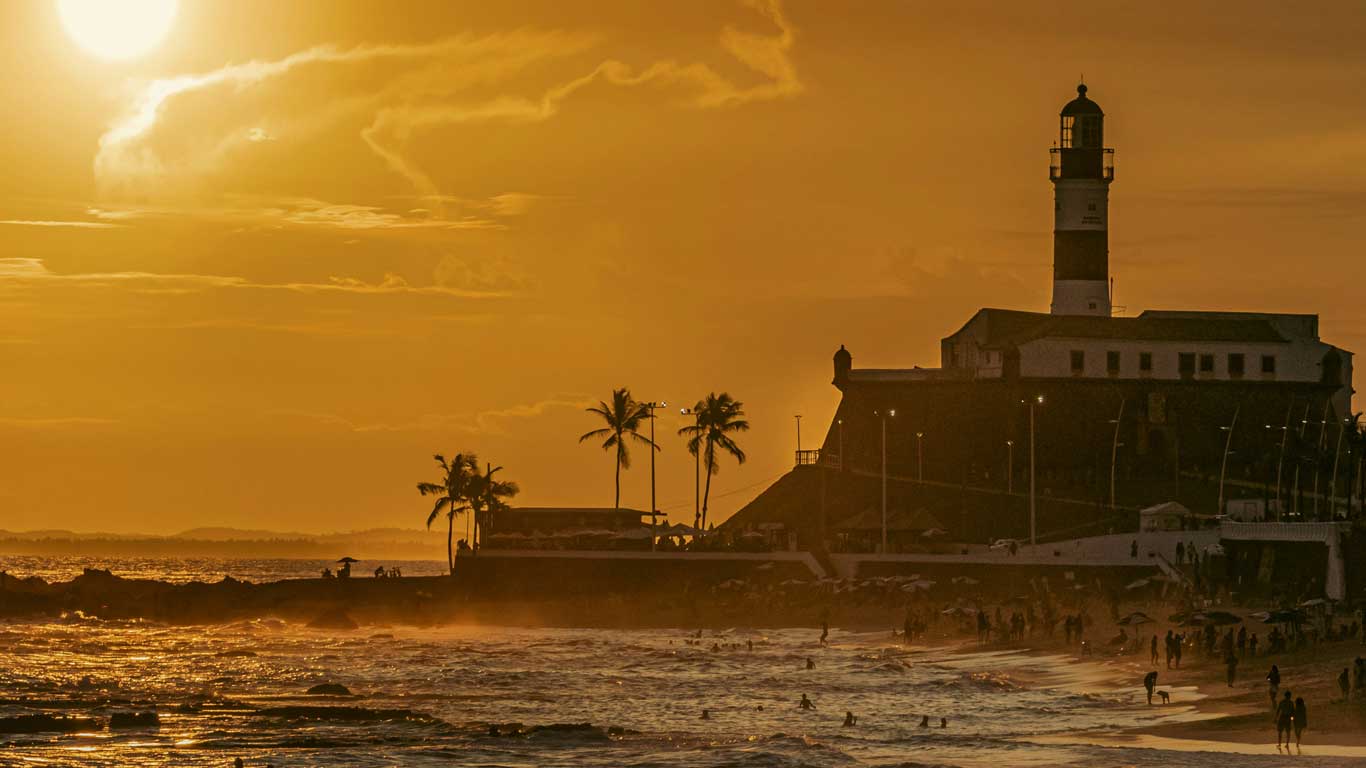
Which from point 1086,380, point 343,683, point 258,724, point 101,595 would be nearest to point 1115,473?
point 1086,380

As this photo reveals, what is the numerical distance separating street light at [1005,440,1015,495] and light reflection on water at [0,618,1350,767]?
30904mm

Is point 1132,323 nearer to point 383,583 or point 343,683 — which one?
point 383,583

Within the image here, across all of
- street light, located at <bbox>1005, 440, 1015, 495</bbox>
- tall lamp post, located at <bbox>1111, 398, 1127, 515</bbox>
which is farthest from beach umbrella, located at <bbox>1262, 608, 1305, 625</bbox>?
street light, located at <bbox>1005, 440, 1015, 495</bbox>

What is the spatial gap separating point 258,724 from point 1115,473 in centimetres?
8342

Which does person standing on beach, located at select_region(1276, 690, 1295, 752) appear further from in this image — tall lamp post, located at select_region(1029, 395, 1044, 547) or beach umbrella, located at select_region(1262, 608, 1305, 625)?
tall lamp post, located at select_region(1029, 395, 1044, 547)

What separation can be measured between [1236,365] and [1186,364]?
11.4ft

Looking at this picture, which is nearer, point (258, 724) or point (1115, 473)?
point (258, 724)

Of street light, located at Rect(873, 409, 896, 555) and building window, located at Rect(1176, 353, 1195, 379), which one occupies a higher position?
building window, located at Rect(1176, 353, 1195, 379)

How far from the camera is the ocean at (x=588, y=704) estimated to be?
188 feet

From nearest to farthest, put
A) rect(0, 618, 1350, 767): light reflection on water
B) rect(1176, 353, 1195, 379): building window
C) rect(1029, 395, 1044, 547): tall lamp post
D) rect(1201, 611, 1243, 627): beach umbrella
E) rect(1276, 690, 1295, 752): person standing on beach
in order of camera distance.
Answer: rect(1276, 690, 1295, 752): person standing on beach
rect(0, 618, 1350, 767): light reflection on water
rect(1201, 611, 1243, 627): beach umbrella
rect(1029, 395, 1044, 547): tall lamp post
rect(1176, 353, 1195, 379): building window

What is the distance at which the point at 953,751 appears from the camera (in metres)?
56.8

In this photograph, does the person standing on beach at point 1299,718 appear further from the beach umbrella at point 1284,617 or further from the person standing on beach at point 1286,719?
the beach umbrella at point 1284,617

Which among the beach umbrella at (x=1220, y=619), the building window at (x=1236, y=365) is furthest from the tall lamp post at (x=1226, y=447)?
the beach umbrella at (x=1220, y=619)

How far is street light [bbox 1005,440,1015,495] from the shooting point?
13262cm
